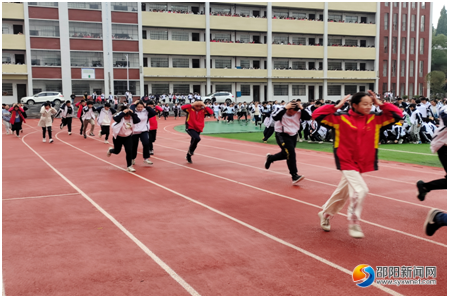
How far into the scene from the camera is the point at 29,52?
152 ft

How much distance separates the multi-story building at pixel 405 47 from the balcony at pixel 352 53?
2.41 meters

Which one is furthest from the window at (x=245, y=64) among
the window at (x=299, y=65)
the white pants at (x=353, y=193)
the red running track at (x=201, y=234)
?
the white pants at (x=353, y=193)

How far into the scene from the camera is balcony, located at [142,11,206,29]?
165 feet

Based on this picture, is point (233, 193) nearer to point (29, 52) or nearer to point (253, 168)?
point (253, 168)

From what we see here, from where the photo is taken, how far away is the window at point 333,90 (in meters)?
58.8

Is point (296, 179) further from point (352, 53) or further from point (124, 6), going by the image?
point (352, 53)

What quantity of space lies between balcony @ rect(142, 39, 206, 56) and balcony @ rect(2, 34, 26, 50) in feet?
41.8

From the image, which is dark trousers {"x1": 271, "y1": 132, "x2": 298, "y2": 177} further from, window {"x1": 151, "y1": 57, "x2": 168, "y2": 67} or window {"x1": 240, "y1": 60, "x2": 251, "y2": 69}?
window {"x1": 240, "y1": 60, "x2": 251, "y2": 69}

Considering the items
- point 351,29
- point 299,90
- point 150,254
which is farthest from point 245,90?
point 150,254

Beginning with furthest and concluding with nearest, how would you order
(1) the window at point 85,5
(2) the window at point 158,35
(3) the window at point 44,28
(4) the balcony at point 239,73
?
(4) the balcony at point 239,73 → (2) the window at point 158,35 → (1) the window at point 85,5 → (3) the window at point 44,28

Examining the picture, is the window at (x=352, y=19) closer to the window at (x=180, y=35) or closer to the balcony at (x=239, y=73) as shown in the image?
the balcony at (x=239, y=73)

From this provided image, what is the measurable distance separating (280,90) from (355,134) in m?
52.2

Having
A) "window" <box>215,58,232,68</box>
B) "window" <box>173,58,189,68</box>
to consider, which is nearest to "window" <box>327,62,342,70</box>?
"window" <box>215,58,232,68</box>

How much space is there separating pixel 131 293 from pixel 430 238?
384 cm
